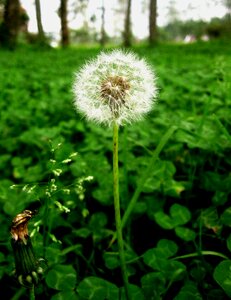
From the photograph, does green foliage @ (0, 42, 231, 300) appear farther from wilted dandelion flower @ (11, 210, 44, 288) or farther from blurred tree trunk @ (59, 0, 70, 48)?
blurred tree trunk @ (59, 0, 70, 48)

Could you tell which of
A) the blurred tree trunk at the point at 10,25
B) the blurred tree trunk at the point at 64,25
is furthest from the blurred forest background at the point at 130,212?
the blurred tree trunk at the point at 64,25

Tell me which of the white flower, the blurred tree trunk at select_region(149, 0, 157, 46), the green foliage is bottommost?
the green foliage

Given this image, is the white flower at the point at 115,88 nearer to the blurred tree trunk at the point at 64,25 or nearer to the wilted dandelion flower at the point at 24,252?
the wilted dandelion flower at the point at 24,252

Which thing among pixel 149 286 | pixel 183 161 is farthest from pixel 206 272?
pixel 183 161

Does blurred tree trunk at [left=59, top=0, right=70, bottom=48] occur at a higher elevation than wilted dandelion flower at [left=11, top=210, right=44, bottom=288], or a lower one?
higher

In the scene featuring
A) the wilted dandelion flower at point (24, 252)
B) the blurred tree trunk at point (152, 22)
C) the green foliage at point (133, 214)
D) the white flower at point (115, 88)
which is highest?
the blurred tree trunk at point (152, 22)

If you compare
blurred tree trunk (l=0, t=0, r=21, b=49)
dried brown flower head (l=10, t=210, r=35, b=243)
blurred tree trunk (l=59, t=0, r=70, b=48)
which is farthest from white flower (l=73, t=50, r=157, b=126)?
blurred tree trunk (l=59, t=0, r=70, b=48)
